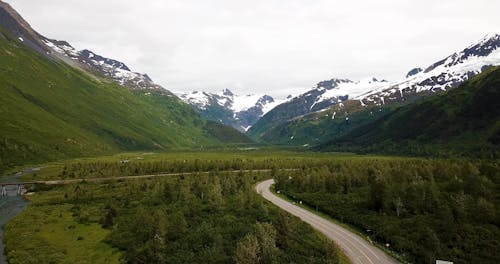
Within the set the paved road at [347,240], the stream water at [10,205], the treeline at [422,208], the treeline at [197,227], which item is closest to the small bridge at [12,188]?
the stream water at [10,205]

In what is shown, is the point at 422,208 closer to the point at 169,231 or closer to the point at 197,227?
the point at 197,227

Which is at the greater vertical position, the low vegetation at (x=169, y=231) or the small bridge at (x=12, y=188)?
the small bridge at (x=12, y=188)

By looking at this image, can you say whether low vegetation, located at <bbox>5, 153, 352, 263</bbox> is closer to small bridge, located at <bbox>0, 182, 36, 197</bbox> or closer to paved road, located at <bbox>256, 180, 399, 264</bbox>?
paved road, located at <bbox>256, 180, 399, 264</bbox>

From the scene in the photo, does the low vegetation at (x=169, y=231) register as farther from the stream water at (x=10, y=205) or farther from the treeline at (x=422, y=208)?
the treeline at (x=422, y=208)

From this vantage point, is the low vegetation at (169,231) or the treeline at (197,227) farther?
the low vegetation at (169,231)

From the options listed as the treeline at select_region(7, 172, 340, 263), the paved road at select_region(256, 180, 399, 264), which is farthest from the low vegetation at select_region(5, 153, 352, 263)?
the paved road at select_region(256, 180, 399, 264)

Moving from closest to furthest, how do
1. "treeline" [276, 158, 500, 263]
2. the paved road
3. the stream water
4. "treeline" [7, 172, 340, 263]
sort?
1. "treeline" [7, 172, 340, 263]
2. the paved road
3. "treeline" [276, 158, 500, 263]
4. the stream water

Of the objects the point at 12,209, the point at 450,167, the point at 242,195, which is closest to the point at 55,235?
the point at 12,209
